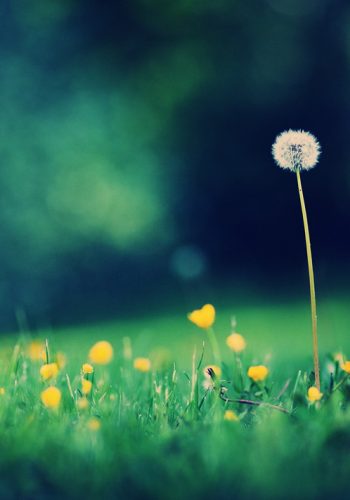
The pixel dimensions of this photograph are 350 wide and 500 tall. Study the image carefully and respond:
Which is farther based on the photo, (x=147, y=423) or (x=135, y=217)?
(x=135, y=217)

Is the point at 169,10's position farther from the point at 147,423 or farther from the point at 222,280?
the point at 147,423

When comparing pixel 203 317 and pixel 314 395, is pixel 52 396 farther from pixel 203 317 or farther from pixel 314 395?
pixel 314 395

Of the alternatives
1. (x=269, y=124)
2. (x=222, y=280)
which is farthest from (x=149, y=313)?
(x=269, y=124)

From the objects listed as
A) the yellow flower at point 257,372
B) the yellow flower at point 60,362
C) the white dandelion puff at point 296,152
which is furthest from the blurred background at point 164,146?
the white dandelion puff at point 296,152

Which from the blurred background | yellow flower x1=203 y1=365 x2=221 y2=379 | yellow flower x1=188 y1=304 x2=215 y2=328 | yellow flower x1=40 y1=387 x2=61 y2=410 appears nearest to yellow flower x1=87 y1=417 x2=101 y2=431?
yellow flower x1=40 y1=387 x2=61 y2=410

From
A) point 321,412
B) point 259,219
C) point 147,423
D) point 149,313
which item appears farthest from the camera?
point 259,219

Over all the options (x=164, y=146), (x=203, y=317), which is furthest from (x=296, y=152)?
(x=164, y=146)

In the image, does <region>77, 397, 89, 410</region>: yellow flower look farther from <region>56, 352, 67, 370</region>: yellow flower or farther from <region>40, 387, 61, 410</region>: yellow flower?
<region>56, 352, 67, 370</region>: yellow flower
